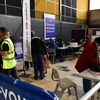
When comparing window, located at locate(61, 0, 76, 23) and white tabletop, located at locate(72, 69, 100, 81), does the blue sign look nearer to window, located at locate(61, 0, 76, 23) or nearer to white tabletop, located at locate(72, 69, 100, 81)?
white tabletop, located at locate(72, 69, 100, 81)

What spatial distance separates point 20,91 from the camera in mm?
710

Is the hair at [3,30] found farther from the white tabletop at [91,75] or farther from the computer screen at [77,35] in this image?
the computer screen at [77,35]

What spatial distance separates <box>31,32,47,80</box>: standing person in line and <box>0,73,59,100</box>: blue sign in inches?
163

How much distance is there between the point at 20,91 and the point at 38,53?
4295 mm

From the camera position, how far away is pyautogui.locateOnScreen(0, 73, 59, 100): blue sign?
2.12 ft

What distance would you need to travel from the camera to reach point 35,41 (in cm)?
496

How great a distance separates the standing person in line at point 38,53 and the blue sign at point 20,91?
4.14 metres

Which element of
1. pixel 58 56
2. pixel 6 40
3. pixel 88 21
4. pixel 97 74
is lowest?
pixel 58 56

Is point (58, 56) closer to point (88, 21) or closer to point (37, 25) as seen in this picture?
point (37, 25)

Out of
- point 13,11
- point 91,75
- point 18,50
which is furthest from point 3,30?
point 13,11

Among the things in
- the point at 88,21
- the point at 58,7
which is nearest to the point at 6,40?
the point at 58,7

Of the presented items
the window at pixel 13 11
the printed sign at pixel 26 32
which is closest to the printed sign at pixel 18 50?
the printed sign at pixel 26 32

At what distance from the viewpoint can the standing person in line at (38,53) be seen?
4961mm

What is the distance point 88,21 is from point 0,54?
1091 centimetres
